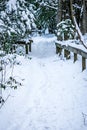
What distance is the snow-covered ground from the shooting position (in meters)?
5.91

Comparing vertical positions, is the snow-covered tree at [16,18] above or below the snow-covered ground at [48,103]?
above

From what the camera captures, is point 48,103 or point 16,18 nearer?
point 48,103

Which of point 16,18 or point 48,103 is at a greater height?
point 16,18

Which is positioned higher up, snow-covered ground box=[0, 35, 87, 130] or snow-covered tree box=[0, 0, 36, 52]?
snow-covered tree box=[0, 0, 36, 52]

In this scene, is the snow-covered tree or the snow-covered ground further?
the snow-covered tree

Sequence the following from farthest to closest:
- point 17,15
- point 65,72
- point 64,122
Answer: point 17,15 → point 65,72 → point 64,122

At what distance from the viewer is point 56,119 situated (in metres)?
6.14

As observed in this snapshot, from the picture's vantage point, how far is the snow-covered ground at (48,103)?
5906 millimetres

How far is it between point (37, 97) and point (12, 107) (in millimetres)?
1083

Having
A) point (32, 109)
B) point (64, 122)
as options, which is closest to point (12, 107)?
point (32, 109)

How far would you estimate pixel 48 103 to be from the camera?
7230 millimetres

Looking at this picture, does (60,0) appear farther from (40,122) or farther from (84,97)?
(40,122)

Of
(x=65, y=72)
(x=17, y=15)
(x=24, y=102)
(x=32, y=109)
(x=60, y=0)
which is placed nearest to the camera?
(x=32, y=109)

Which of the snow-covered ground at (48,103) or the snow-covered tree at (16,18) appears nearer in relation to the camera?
the snow-covered ground at (48,103)
